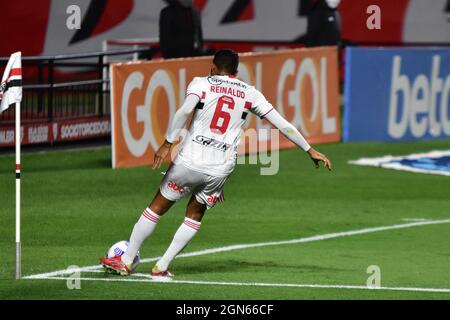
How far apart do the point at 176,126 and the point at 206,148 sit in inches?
15.9

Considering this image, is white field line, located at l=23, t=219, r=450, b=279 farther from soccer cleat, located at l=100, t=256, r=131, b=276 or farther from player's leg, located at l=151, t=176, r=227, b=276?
player's leg, located at l=151, t=176, r=227, b=276

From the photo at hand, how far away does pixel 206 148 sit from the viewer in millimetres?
12812

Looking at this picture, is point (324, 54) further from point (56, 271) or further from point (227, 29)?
point (56, 271)

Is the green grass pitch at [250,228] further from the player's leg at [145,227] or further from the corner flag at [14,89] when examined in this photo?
→ the corner flag at [14,89]

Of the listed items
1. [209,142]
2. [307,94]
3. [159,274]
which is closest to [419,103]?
[307,94]

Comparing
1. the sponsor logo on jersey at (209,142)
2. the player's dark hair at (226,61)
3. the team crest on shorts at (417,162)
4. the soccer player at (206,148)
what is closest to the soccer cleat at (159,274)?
the soccer player at (206,148)

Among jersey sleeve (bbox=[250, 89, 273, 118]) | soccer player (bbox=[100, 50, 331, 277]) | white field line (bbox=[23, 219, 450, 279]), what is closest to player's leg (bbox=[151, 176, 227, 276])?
soccer player (bbox=[100, 50, 331, 277])

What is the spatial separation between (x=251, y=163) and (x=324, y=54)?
384cm

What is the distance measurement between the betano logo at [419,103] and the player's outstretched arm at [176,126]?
1346cm

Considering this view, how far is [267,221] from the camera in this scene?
17281 millimetres

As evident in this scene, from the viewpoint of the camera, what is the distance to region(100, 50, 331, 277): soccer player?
41.9ft

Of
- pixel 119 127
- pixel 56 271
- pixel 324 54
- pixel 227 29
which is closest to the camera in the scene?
pixel 56 271
